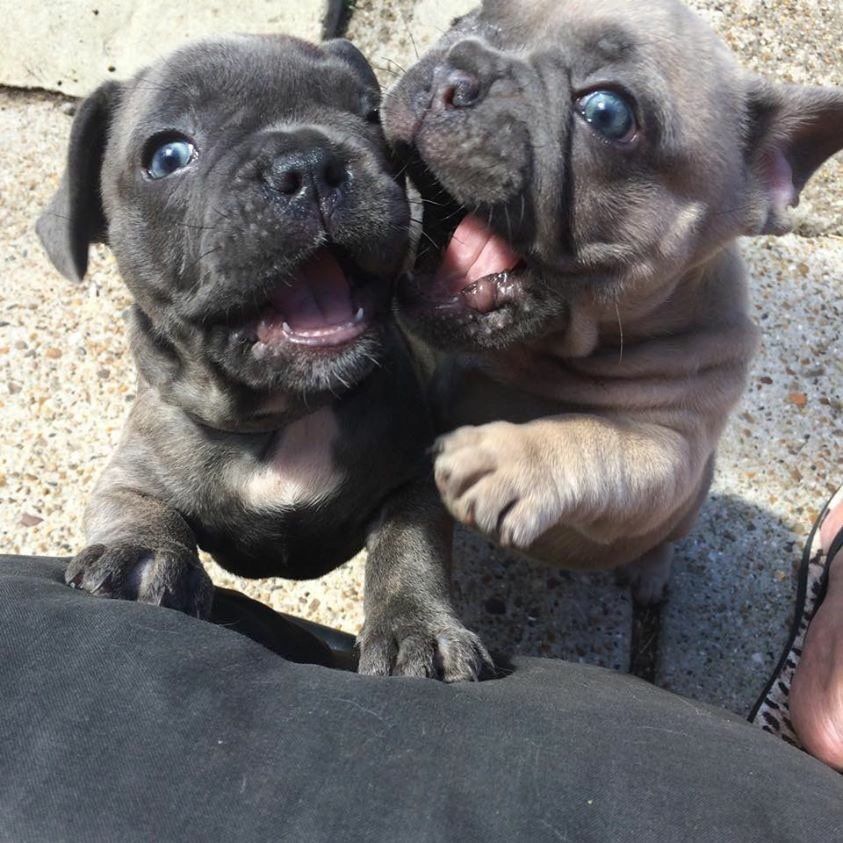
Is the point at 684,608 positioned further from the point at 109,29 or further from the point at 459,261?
the point at 109,29

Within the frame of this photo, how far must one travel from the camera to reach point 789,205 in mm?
3045

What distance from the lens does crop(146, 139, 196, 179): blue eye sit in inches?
107

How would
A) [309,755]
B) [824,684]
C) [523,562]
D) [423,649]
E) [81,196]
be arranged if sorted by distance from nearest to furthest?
[309,755], [423,649], [81,196], [824,684], [523,562]

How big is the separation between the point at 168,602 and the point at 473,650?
87cm

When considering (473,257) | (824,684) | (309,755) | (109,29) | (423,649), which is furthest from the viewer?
(109,29)

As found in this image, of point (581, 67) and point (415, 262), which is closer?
point (581, 67)

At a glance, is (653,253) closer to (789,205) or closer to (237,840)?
(789,205)

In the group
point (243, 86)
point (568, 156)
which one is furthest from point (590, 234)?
point (243, 86)

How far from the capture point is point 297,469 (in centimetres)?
306

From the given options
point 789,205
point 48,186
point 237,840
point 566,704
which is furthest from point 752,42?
point 237,840

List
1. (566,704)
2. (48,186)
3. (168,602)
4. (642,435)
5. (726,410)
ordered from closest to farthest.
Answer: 1. (566,704)
2. (168,602)
3. (642,435)
4. (726,410)
5. (48,186)

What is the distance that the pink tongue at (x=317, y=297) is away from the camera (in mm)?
2646

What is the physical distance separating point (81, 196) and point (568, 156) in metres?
1.58

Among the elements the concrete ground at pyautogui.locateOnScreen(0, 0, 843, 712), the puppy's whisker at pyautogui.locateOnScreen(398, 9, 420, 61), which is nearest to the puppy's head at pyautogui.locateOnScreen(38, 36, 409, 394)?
the concrete ground at pyautogui.locateOnScreen(0, 0, 843, 712)
